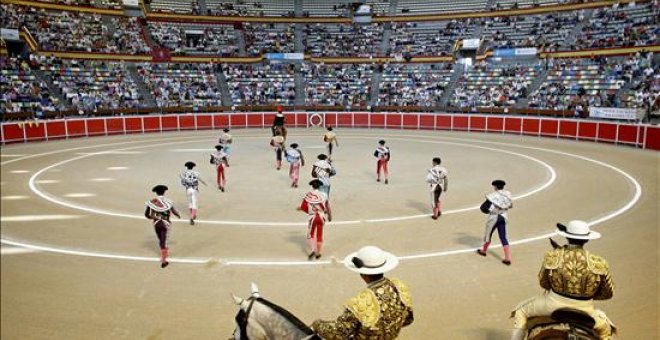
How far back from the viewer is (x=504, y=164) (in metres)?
Result: 19.9

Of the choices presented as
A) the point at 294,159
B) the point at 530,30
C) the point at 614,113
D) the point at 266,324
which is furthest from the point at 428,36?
the point at 266,324

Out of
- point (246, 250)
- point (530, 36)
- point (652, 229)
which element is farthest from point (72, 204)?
point (530, 36)

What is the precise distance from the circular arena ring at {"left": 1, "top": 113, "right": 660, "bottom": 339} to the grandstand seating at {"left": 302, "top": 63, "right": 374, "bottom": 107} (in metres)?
16.5

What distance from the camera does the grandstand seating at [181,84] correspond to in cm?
3712

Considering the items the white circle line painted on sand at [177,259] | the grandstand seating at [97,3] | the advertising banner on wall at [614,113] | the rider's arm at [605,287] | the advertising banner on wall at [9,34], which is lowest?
the white circle line painted on sand at [177,259]

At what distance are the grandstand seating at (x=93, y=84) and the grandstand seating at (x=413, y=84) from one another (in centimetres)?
1917

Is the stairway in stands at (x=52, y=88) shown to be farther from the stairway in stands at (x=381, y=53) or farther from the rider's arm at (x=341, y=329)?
the rider's arm at (x=341, y=329)

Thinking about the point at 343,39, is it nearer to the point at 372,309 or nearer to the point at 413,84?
the point at 413,84

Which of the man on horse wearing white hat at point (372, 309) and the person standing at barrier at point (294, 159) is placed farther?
the person standing at barrier at point (294, 159)

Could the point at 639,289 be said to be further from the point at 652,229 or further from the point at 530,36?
the point at 530,36

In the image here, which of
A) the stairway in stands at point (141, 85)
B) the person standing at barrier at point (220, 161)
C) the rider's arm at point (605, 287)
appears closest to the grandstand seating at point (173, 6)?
the stairway in stands at point (141, 85)

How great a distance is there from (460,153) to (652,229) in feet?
39.4

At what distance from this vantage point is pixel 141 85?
3719 cm

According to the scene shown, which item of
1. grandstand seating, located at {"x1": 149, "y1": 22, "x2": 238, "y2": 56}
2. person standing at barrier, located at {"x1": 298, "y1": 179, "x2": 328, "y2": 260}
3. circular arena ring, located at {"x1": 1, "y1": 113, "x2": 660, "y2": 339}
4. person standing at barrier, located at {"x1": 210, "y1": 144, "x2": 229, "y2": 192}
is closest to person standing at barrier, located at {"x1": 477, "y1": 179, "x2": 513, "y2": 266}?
circular arena ring, located at {"x1": 1, "y1": 113, "x2": 660, "y2": 339}
